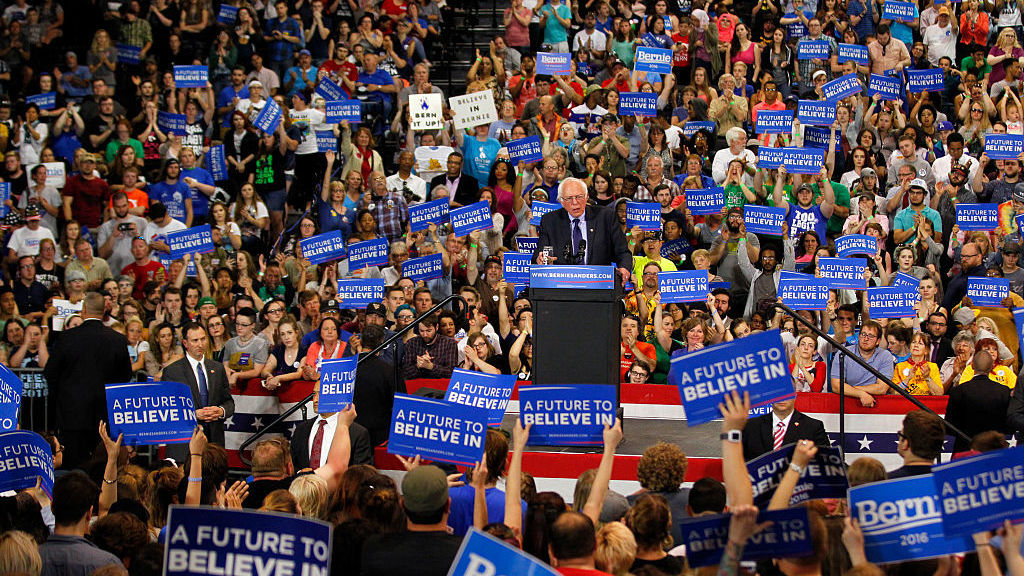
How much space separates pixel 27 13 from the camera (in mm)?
18406

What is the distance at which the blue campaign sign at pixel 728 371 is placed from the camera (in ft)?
19.0

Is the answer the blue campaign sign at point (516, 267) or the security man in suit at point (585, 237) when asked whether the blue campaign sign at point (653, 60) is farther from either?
the security man in suit at point (585, 237)

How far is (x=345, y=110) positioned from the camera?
15242 mm

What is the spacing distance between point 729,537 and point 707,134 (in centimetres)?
1129

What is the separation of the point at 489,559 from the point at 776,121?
36.9 feet

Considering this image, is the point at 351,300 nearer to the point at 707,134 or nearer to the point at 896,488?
the point at 707,134

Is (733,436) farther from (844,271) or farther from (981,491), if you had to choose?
(844,271)

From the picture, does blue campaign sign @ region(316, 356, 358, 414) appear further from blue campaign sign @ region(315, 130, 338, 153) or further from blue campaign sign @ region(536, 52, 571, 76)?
blue campaign sign @ region(536, 52, 571, 76)

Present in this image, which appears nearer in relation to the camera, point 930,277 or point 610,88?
point 930,277

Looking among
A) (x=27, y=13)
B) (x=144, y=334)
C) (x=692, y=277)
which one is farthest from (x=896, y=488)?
(x=27, y=13)

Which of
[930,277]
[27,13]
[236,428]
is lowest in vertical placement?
[236,428]

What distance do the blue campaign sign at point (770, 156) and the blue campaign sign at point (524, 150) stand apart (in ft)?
8.31

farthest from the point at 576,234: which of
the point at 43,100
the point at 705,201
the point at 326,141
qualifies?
the point at 43,100

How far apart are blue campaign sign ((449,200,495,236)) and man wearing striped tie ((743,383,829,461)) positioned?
5.34 m
